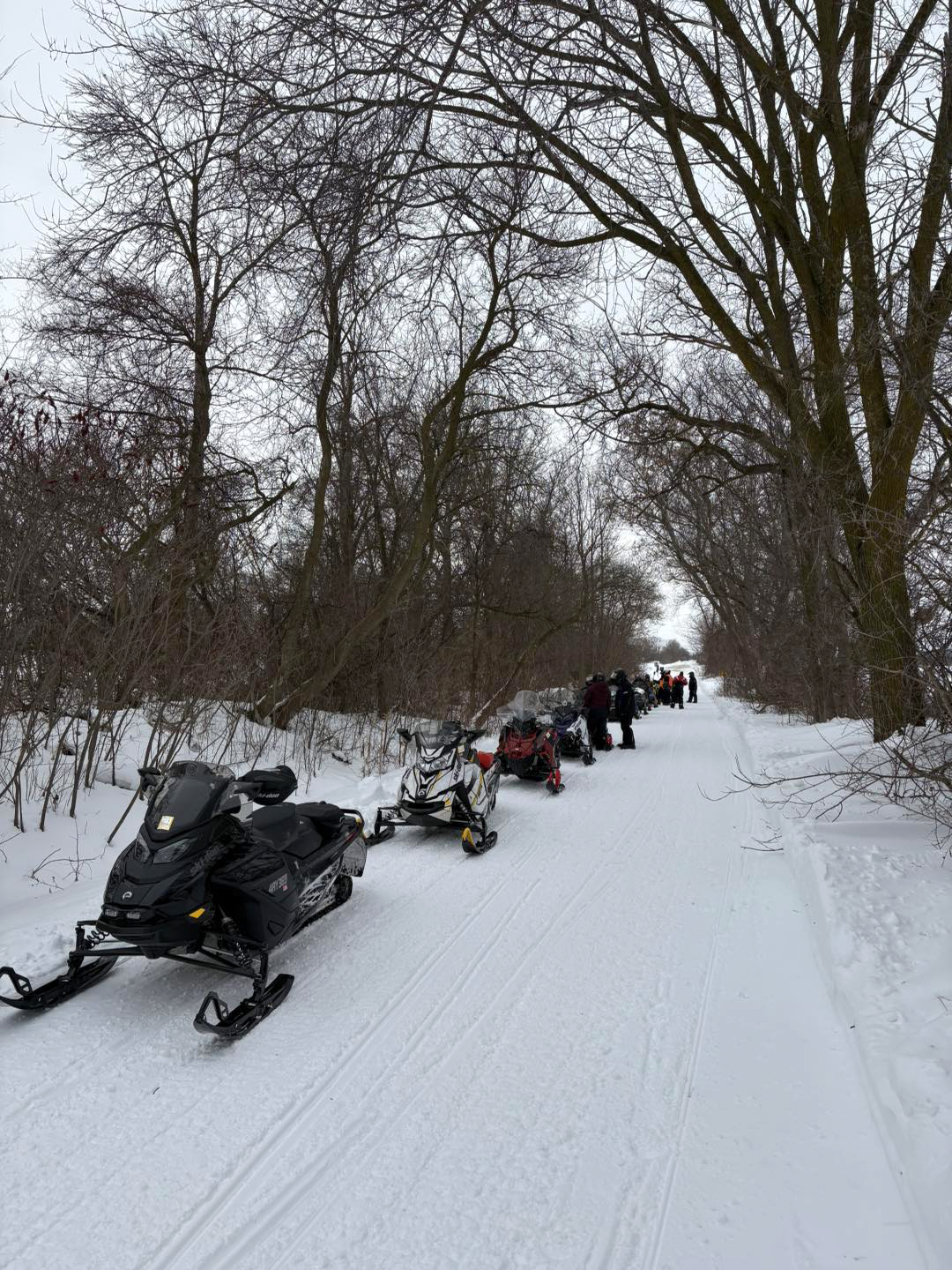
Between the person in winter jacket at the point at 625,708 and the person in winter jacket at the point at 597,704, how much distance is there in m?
0.65

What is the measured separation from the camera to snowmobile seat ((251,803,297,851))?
4504mm

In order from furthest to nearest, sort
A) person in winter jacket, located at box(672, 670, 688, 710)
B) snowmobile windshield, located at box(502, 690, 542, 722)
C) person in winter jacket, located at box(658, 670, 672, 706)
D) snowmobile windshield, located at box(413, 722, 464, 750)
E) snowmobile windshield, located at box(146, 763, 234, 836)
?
person in winter jacket, located at box(658, 670, 672, 706), person in winter jacket, located at box(672, 670, 688, 710), snowmobile windshield, located at box(502, 690, 542, 722), snowmobile windshield, located at box(413, 722, 464, 750), snowmobile windshield, located at box(146, 763, 234, 836)

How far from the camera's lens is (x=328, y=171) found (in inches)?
188

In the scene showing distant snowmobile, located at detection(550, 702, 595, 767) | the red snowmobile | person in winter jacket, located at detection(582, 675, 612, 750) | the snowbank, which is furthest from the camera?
person in winter jacket, located at detection(582, 675, 612, 750)

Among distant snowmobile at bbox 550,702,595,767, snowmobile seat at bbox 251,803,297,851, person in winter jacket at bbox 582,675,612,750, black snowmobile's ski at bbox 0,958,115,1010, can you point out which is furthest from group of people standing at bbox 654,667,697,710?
black snowmobile's ski at bbox 0,958,115,1010

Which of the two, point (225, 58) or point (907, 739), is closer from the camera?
point (225, 58)

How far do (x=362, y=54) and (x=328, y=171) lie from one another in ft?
2.14

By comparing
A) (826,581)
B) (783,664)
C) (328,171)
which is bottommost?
(783,664)

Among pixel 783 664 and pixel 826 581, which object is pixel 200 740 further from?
pixel 783 664

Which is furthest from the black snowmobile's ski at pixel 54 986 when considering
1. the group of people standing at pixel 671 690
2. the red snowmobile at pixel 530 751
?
the group of people standing at pixel 671 690

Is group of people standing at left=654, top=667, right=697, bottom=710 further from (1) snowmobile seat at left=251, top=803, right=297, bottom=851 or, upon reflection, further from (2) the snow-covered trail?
(1) snowmobile seat at left=251, top=803, right=297, bottom=851

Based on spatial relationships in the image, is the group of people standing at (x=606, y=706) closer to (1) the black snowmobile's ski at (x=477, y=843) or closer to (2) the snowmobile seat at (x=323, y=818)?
(1) the black snowmobile's ski at (x=477, y=843)

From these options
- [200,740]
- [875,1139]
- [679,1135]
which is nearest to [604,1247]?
[679,1135]

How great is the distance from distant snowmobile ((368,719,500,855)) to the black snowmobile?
2.46m
